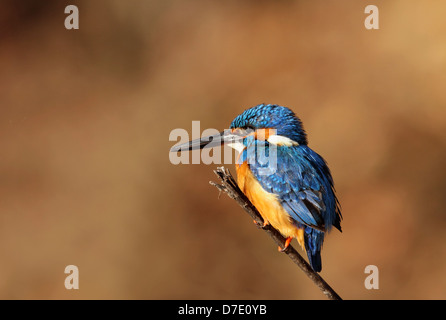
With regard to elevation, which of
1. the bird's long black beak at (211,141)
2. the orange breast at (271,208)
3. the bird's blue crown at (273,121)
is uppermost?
the bird's blue crown at (273,121)

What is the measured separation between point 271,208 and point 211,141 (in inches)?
13.3

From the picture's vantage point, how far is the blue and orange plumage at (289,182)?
168cm

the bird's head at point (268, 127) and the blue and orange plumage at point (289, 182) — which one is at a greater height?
the bird's head at point (268, 127)

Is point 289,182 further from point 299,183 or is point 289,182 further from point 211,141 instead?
point 211,141

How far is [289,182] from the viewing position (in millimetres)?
1706

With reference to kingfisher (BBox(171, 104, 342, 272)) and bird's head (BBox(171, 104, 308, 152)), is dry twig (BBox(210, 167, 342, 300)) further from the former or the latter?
bird's head (BBox(171, 104, 308, 152))

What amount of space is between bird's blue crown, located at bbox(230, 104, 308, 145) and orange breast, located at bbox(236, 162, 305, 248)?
16 cm

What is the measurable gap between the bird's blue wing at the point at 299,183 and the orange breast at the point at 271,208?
21 mm

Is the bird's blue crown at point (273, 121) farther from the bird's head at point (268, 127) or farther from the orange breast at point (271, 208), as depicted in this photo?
the orange breast at point (271, 208)

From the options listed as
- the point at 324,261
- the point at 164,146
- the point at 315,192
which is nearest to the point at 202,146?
the point at 315,192

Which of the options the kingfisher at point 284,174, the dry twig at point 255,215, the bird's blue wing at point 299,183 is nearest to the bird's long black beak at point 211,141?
the kingfisher at point 284,174

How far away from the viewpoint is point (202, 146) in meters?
1.78

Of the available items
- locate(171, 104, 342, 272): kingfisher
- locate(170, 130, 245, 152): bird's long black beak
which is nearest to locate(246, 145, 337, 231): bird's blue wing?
locate(171, 104, 342, 272): kingfisher

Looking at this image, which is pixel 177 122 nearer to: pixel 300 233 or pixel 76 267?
pixel 76 267
